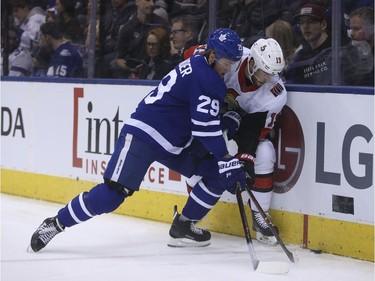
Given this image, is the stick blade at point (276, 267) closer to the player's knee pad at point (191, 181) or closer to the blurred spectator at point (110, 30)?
the player's knee pad at point (191, 181)

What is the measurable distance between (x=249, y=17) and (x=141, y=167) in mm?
1113

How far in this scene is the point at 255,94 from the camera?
15.2ft

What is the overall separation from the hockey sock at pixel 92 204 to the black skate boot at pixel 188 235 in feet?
1.45

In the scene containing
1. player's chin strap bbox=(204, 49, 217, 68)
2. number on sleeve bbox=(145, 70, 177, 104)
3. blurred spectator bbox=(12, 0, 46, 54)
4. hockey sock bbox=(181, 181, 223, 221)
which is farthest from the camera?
blurred spectator bbox=(12, 0, 46, 54)

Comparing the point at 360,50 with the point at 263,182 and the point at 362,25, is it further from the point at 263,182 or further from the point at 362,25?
the point at 263,182

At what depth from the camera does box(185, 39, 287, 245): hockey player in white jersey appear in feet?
15.0

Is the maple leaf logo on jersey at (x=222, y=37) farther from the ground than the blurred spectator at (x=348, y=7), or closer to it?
closer to it

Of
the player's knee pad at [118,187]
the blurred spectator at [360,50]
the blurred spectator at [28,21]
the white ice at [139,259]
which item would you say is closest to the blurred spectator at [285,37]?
the blurred spectator at [360,50]

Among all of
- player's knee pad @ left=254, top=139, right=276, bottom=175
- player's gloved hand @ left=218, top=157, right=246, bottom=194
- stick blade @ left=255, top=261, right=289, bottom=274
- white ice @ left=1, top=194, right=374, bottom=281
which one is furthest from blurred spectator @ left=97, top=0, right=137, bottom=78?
stick blade @ left=255, top=261, right=289, bottom=274

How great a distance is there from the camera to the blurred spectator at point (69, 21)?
6.12 meters

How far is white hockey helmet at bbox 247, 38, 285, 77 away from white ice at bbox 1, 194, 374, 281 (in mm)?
910

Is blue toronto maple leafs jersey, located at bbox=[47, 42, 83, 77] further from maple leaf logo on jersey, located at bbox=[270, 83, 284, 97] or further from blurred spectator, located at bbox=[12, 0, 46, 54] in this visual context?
maple leaf logo on jersey, located at bbox=[270, 83, 284, 97]

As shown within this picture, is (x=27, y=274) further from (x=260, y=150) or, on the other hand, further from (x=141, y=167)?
(x=260, y=150)

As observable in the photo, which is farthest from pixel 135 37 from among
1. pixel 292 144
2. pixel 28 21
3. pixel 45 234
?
pixel 45 234
